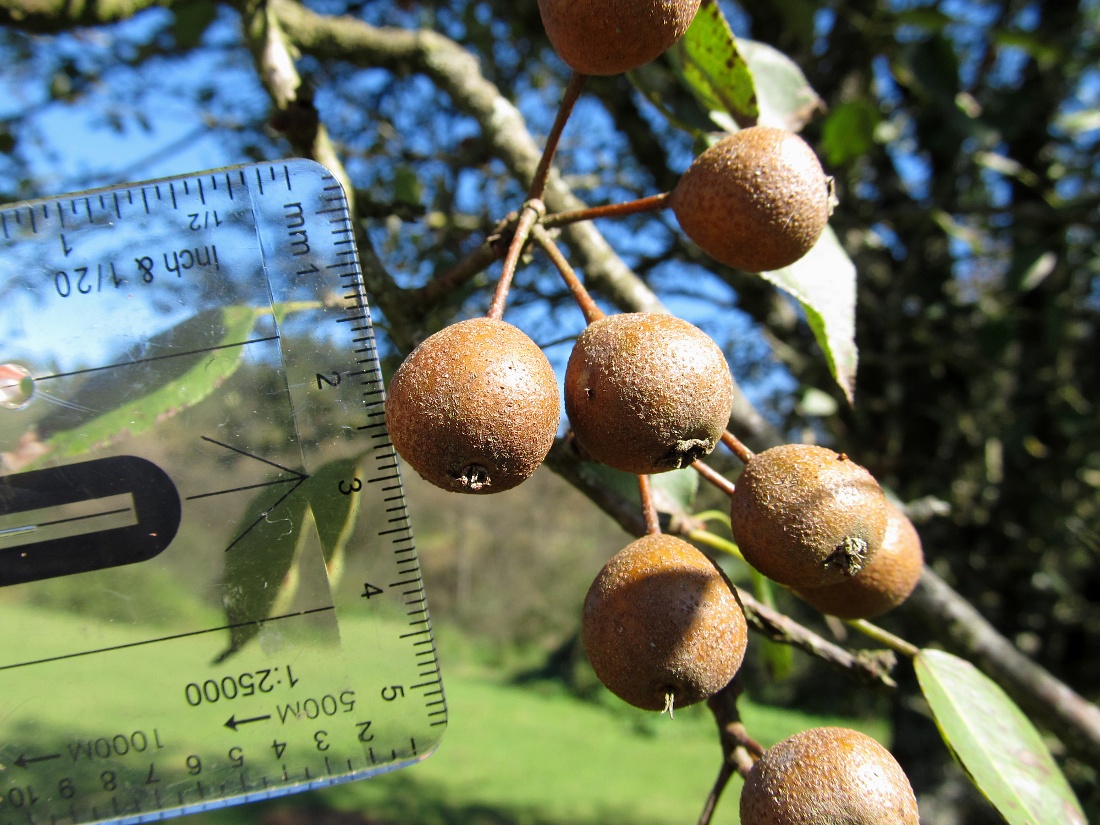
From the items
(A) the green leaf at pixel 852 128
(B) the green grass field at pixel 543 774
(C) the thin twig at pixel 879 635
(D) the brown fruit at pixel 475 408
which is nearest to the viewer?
(D) the brown fruit at pixel 475 408

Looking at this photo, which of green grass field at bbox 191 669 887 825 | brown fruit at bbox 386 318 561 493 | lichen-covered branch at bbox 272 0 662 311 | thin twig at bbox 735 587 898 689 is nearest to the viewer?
brown fruit at bbox 386 318 561 493

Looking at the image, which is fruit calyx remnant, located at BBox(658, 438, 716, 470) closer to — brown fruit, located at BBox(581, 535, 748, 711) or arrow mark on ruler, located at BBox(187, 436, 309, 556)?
brown fruit, located at BBox(581, 535, 748, 711)

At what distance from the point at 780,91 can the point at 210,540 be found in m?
1.55

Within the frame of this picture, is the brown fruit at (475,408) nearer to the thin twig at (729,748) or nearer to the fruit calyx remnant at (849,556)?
the fruit calyx remnant at (849,556)

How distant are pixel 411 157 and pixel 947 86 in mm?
2320

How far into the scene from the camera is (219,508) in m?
1.42

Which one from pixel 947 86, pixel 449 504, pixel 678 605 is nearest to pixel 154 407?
pixel 678 605

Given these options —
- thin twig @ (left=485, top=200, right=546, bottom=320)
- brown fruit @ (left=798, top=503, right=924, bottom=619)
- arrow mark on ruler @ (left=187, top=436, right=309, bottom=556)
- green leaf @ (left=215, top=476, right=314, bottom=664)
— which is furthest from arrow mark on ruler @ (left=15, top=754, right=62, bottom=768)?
brown fruit @ (left=798, top=503, right=924, bottom=619)

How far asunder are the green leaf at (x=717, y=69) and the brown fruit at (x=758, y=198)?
284mm

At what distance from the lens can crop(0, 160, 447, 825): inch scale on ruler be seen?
1399 millimetres

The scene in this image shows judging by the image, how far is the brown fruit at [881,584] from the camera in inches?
49.9

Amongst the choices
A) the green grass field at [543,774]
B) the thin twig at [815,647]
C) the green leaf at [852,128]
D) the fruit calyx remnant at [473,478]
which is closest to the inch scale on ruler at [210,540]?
the fruit calyx remnant at [473,478]

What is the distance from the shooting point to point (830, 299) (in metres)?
1.43

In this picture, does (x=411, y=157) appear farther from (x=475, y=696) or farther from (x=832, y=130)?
(x=475, y=696)
